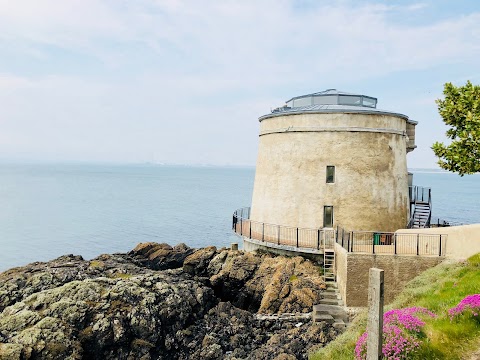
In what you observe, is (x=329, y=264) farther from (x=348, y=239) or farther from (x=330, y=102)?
(x=330, y=102)

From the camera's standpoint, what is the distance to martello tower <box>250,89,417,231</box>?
23281 mm

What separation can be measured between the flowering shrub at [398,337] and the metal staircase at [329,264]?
9.15m

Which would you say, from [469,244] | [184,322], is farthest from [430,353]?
[184,322]

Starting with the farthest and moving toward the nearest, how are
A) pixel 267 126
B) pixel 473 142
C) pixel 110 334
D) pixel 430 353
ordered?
pixel 267 126 < pixel 110 334 < pixel 473 142 < pixel 430 353

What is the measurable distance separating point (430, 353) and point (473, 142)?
24.0ft

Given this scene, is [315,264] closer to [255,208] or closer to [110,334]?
[255,208]

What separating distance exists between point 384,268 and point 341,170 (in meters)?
7.07

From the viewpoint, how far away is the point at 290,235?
23938 mm

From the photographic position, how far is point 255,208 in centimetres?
2675

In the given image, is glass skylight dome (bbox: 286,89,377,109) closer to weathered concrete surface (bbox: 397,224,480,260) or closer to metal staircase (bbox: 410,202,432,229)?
metal staircase (bbox: 410,202,432,229)

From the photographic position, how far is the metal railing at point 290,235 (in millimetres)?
22875

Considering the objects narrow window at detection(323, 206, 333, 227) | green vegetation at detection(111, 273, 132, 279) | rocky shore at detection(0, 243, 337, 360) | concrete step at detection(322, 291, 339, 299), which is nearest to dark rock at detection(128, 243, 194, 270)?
rocky shore at detection(0, 243, 337, 360)

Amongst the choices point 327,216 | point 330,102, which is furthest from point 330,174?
point 330,102

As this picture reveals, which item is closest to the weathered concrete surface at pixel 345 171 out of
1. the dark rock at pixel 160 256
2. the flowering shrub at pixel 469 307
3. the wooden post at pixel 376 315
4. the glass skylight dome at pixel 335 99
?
the glass skylight dome at pixel 335 99
